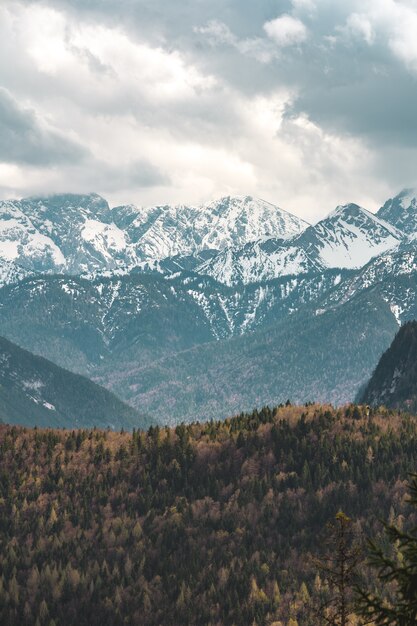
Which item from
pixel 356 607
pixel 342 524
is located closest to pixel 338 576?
pixel 342 524

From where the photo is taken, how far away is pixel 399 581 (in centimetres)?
3634

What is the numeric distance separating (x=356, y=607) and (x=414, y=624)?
2.46 meters

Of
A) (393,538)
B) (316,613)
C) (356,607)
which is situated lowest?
(316,613)

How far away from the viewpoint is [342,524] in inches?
1746

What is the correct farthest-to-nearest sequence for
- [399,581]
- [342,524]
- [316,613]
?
[316,613], [342,524], [399,581]

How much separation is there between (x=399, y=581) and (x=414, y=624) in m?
1.98

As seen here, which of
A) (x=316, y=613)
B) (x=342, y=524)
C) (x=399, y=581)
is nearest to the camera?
(x=399, y=581)

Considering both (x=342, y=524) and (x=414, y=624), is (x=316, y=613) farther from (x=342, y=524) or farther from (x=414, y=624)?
(x=414, y=624)

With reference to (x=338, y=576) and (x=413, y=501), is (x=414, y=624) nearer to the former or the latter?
(x=413, y=501)

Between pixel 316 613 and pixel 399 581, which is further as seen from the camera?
pixel 316 613

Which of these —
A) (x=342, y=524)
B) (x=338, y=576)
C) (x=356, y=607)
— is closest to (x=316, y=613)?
(x=338, y=576)

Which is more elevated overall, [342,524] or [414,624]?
[342,524]

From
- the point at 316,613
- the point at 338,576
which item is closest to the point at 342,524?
the point at 338,576

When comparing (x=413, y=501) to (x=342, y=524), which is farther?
(x=342, y=524)
